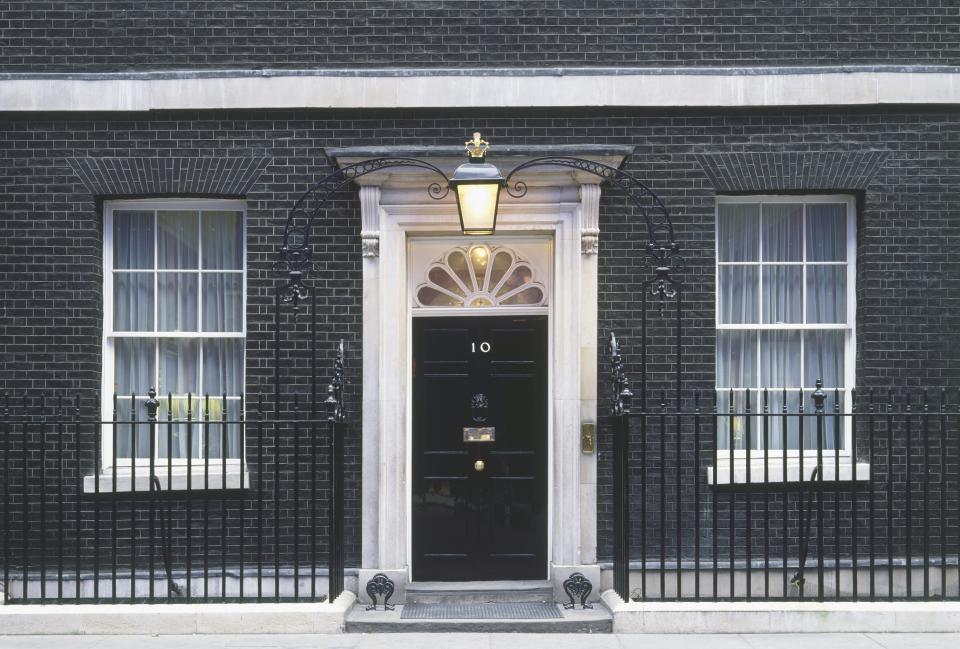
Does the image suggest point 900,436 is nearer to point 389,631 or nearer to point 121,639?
point 389,631

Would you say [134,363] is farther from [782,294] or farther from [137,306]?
[782,294]

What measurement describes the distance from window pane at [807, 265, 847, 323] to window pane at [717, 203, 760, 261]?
1.65ft

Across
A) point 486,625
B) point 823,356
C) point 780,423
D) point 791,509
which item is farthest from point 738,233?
point 486,625

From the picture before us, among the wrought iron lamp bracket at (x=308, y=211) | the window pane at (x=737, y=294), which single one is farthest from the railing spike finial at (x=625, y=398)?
the wrought iron lamp bracket at (x=308, y=211)

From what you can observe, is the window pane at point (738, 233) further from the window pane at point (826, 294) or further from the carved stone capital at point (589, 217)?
the carved stone capital at point (589, 217)

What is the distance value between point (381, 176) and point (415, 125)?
22.8 inches

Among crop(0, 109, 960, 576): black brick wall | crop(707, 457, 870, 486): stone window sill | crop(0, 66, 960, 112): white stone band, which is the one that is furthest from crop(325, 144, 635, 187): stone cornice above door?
crop(707, 457, 870, 486): stone window sill

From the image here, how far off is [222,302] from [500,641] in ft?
11.8

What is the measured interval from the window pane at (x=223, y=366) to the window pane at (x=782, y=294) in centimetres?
437

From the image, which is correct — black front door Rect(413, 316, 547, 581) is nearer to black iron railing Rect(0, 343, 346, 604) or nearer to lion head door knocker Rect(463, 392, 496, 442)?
lion head door knocker Rect(463, 392, 496, 442)

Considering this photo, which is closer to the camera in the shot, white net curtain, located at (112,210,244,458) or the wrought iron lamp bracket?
the wrought iron lamp bracket

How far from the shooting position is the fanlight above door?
8719 mm

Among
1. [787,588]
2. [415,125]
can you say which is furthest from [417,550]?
[415,125]

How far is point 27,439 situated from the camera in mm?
8367
